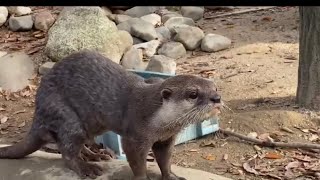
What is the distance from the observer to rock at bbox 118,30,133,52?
301 inches

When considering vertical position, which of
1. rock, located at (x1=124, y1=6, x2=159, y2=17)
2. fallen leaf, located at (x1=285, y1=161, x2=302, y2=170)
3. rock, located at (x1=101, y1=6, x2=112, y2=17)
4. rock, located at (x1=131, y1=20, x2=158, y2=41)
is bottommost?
fallen leaf, located at (x1=285, y1=161, x2=302, y2=170)

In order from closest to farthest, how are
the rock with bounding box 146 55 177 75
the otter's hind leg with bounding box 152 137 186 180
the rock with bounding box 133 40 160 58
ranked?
the otter's hind leg with bounding box 152 137 186 180 → the rock with bounding box 146 55 177 75 → the rock with bounding box 133 40 160 58

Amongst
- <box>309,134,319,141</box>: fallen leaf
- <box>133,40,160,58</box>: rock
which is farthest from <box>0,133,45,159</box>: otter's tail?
<box>133,40,160,58</box>: rock

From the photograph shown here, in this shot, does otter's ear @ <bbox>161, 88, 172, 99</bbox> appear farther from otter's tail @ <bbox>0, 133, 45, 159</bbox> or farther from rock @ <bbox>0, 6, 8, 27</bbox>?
rock @ <bbox>0, 6, 8, 27</bbox>

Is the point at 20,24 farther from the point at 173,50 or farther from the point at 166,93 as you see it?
the point at 166,93

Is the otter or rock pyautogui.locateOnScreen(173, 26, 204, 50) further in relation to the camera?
rock pyautogui.locateOnScreen(173, 26, 204, 50)

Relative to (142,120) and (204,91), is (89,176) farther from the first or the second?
(204,91)

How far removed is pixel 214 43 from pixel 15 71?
2.54 m

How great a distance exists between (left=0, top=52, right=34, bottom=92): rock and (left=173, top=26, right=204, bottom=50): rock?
1.95 meters

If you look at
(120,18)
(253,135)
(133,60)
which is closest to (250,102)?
(253,135)

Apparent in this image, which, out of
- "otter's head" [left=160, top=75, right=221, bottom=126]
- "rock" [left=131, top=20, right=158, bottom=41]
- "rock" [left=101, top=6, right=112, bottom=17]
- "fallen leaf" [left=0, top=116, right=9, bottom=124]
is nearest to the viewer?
"otter's head" [left=160, top=75, right=221, bottom=126]

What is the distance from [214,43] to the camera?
7875 millimetres

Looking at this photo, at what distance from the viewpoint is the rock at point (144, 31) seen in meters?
8.20

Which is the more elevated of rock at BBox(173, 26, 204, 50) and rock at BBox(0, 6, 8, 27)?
rock at BBox(0, 6, 8, 27)
